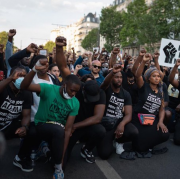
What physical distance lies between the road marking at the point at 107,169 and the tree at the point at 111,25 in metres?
53.2

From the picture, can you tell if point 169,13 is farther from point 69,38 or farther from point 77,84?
point 69,38

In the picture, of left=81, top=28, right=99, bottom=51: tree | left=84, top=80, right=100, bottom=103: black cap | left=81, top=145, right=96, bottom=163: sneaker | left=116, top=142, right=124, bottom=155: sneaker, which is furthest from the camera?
left=81, top=28, right=99, bottom=51: tree

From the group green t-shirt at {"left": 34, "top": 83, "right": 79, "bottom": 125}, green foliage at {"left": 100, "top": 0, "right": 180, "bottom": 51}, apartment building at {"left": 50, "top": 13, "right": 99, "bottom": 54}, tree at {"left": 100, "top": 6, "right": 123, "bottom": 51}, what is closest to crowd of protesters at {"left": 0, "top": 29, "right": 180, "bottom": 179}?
green t-shirt at {"left": 34, "top": 83, "right": 79, "bottom": 125}

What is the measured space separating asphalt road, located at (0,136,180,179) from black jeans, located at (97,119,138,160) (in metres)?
0.12

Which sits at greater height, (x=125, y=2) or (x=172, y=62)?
(x=125, y=2)

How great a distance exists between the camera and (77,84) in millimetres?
3713

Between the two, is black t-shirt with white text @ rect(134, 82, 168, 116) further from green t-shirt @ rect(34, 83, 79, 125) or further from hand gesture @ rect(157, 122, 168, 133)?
green t-shirt @ rect(34, 83, 79, 125)

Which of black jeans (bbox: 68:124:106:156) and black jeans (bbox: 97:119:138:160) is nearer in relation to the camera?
black jeans (bbox: 68:124:106:156)

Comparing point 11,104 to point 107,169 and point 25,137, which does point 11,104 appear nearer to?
point 25,137

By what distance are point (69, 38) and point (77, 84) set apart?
158m

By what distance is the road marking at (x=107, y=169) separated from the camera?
13.1 feet

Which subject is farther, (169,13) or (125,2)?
(125,2)

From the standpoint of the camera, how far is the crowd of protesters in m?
3.76

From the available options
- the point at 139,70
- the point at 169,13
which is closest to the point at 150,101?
the point at 139,70
